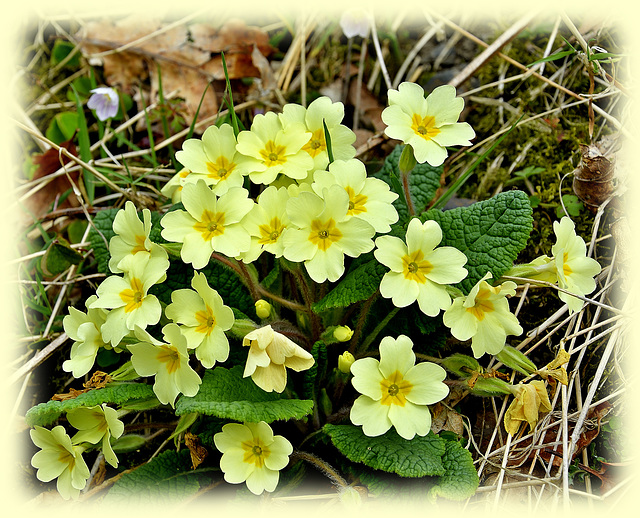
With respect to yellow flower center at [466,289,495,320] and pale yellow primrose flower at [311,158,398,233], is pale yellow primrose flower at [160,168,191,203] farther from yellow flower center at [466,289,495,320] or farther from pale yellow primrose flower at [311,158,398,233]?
yellow flower center at [466,289,495,320]

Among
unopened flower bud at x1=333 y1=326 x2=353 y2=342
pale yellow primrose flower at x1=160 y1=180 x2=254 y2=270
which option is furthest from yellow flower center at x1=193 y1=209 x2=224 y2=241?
unopened flower bud at x1=333 y1=326 x2=353 y2=342

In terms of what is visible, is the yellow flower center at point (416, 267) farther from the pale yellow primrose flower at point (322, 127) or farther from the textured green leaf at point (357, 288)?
the pale yellow primrose flower at point (322, 127)

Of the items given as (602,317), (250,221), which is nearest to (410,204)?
(250,221)

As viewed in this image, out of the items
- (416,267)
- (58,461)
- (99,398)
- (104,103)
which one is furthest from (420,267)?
(104,103)

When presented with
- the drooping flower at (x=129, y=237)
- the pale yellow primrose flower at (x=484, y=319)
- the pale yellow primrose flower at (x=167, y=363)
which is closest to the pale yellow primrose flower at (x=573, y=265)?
the pale yellow primrose flower at (x=484, y=319)

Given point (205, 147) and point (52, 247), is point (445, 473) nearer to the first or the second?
point (205, 147)
